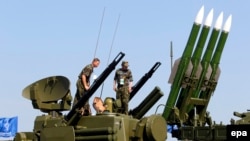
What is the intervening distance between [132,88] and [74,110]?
2.02 meters

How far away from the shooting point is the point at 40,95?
484 inches

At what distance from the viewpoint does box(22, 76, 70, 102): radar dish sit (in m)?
12.2

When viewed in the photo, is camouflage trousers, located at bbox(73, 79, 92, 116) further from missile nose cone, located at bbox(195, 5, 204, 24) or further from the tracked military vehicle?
missile nose cone, located at bbox(195, 5, 204, 24)

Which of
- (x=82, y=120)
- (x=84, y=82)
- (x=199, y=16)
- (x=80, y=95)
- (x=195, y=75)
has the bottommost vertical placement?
(x=82, y=120)

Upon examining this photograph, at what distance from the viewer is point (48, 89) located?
1235 cm

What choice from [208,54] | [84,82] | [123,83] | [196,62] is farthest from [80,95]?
[208,54]

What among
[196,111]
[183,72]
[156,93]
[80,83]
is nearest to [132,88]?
[156,93]

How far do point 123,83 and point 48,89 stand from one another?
153 centimetres

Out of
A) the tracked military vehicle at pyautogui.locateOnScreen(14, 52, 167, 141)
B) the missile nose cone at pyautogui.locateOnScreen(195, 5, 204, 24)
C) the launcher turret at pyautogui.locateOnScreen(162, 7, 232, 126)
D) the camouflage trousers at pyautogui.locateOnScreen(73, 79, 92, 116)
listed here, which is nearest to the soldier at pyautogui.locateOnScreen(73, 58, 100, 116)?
the camouflage trousers at pyautogui.locateOnScreen(73, 79, 92, 116)

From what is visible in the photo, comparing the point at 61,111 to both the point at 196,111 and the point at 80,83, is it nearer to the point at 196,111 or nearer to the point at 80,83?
the point at 80,83

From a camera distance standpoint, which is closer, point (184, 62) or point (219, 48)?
point (184, 62)

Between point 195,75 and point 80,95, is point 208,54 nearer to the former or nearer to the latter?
point 195,75

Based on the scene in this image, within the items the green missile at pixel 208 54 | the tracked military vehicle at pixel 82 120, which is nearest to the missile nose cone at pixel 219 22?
the green missile at pixel 208 54

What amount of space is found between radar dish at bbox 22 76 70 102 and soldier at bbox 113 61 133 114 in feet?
3.76
